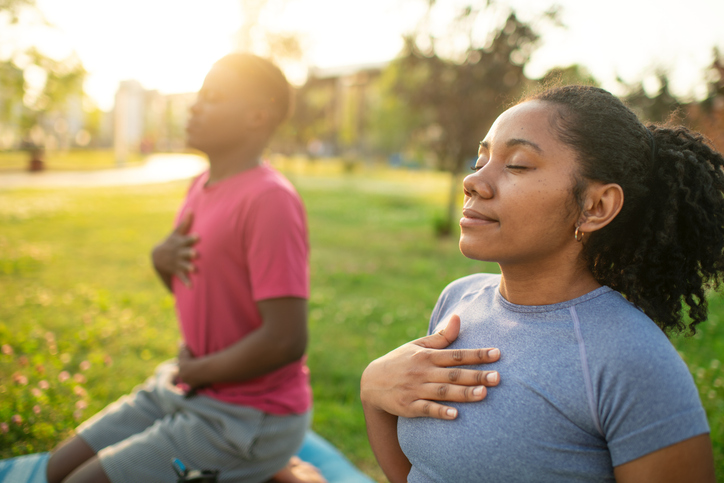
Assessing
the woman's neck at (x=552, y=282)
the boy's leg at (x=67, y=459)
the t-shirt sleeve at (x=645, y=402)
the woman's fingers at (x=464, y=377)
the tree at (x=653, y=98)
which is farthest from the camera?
the tree at (x=653, y=98)

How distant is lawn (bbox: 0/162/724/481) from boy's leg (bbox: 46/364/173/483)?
3.00 feet

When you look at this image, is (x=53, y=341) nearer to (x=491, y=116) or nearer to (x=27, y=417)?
(x=27, y=417)

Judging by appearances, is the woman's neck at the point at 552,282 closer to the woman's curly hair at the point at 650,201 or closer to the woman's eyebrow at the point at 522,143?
the woman's curly hair at the point at 650,201

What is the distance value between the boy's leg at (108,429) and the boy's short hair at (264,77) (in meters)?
1.61

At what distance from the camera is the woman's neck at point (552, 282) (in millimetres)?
1521

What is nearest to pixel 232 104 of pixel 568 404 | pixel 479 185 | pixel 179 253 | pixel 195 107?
pixel 195 107

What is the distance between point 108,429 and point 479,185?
2224 mm

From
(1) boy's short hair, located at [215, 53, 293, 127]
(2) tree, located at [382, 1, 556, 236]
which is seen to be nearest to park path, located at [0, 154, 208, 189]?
(2) tree, located at [382, 1, 556, 236]

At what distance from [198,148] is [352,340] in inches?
139

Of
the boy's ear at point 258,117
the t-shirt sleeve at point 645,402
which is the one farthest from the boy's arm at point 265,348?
the t-shirt sleeve at point 645,402

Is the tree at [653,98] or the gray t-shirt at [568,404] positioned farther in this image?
the tree at [653,98]

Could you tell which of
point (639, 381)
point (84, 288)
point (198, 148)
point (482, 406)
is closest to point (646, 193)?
point (639, 381)

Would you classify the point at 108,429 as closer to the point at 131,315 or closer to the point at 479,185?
the point at 479,185

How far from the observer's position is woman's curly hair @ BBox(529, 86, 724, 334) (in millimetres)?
1465
